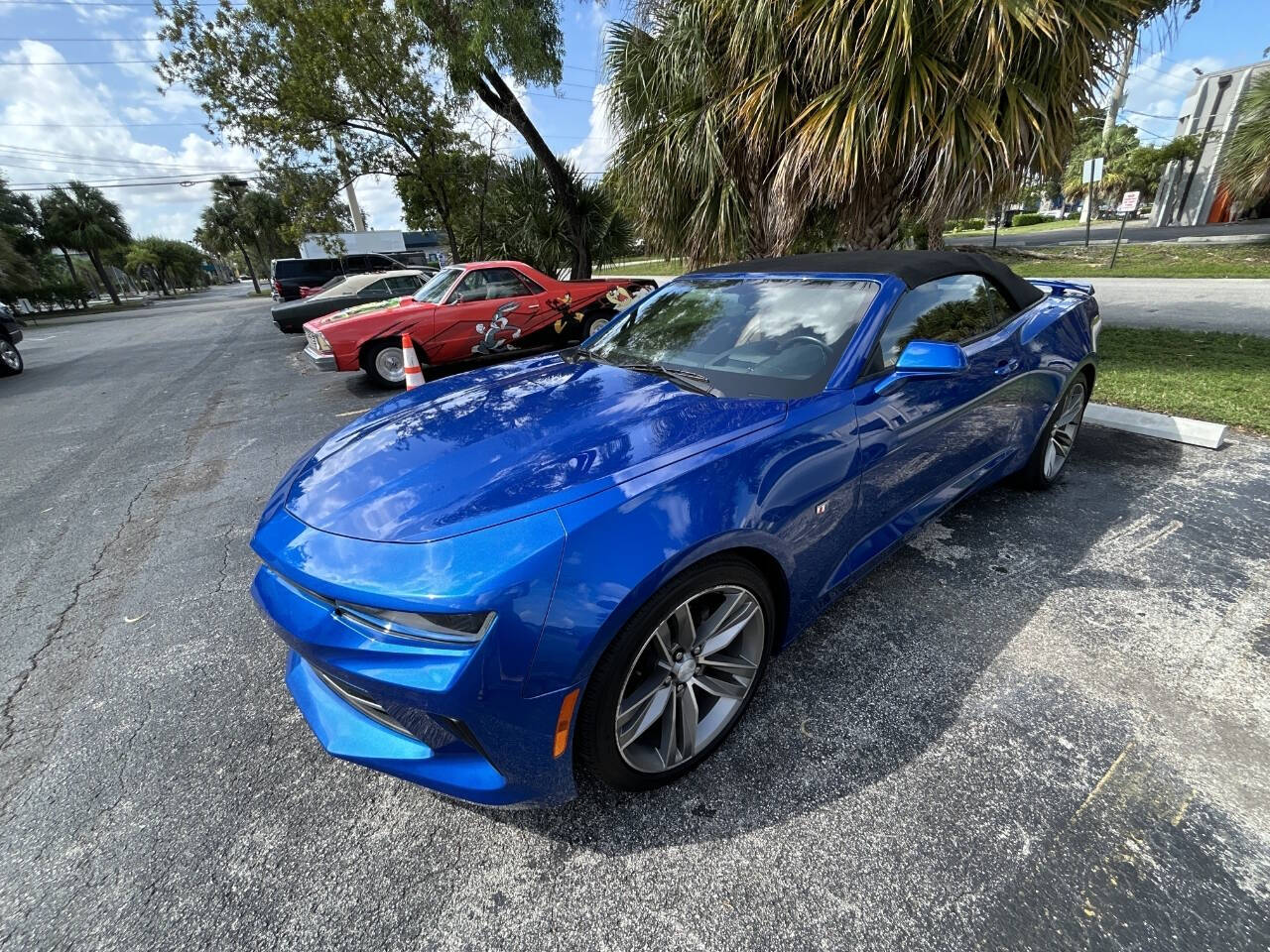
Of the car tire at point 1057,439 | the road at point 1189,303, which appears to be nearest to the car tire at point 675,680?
the car tire at point 1057,439

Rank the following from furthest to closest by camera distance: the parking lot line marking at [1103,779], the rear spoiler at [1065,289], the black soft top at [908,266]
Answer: the rear spoiler at [1065,289]
the black soft top at [908,266]
the parking lot line marking at [1103,779]

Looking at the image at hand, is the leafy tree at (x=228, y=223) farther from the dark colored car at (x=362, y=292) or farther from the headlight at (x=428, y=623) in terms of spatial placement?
the headlight at (x=428, y=623)

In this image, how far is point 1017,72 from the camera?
4.66 metres

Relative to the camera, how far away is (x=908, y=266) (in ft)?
8.41

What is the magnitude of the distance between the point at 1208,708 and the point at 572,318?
7554 millimetres

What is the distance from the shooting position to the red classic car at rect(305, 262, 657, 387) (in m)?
7.05

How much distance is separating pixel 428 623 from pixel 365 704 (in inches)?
16.4

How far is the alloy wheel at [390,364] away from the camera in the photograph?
7.38 meters

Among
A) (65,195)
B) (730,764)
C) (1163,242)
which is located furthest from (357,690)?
(65,195)

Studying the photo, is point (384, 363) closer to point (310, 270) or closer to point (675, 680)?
point (675, 680)

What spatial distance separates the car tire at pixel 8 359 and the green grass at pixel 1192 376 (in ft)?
53.6

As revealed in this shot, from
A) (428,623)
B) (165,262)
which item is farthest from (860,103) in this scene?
(165,262)

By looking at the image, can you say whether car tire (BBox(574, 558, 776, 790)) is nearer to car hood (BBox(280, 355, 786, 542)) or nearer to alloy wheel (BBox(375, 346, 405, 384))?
car hood (BBox(280, 355, 786, 542))

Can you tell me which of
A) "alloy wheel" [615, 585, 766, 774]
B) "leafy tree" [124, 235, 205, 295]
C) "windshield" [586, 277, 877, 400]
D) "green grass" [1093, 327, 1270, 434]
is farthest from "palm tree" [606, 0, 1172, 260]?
"leafy tree" [124, 235, 205, 295]
